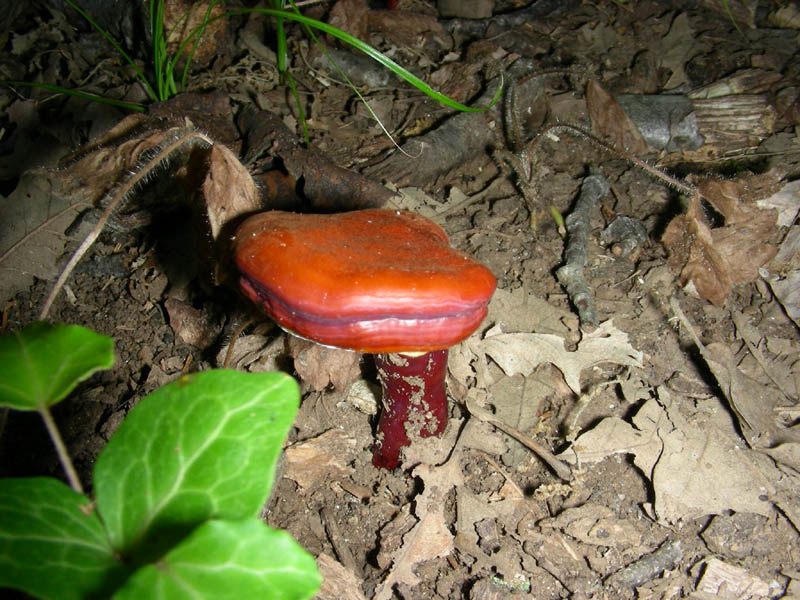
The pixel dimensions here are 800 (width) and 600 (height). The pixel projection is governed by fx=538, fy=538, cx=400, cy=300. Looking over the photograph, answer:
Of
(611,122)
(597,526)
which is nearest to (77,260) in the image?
(597,526)

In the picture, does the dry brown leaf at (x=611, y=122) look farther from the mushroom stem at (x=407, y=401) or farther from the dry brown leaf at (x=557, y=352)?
the mushroom stem at (x=407, y=401)

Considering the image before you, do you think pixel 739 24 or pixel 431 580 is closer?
pixel 431 580

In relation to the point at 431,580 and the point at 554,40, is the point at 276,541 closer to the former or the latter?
the point at 431,580

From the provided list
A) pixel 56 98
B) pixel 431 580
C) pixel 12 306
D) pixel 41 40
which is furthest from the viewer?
pixel 41 40

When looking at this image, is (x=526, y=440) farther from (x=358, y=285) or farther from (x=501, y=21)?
(x=501, y=21)

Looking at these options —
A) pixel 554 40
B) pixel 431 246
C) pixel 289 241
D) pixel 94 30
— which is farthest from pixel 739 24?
pixel 94 30

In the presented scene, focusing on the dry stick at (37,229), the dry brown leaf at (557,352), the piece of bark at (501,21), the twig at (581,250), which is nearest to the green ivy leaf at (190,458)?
the dry brown leaf at (557,352)

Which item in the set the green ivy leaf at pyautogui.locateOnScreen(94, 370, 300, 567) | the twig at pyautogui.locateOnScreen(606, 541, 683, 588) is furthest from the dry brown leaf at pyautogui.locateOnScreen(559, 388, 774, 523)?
the green ivy leaf at pyautogui.locateOnScreen(94, 370, 300, 567)
